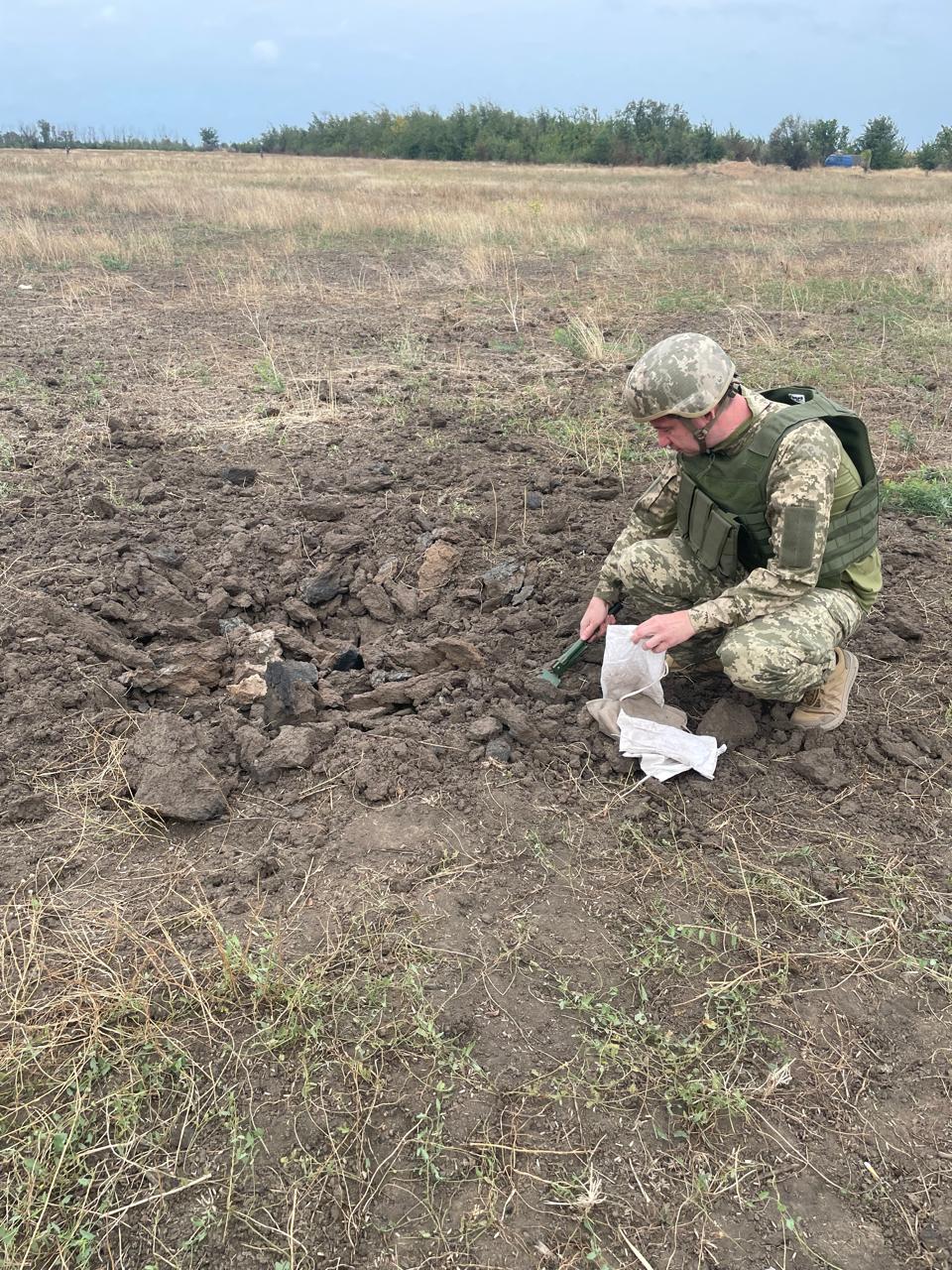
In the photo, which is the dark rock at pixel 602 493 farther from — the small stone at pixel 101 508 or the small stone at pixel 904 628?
the small stone at pixel 101 508

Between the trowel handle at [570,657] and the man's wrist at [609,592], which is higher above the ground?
the man's wrist at [609,592]

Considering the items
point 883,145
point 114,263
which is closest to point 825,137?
point 883,145

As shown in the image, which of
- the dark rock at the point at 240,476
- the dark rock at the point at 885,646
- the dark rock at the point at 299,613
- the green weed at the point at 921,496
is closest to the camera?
the dark rock at the point at 885,646

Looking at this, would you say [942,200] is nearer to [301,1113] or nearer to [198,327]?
[198,327]

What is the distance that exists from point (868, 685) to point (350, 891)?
2137mm

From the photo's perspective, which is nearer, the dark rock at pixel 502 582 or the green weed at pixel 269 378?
the dark rock at pixel 502 582

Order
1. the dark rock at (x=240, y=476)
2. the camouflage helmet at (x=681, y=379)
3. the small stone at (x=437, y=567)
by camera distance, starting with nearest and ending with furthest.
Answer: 1. the camouflage helmet at (x=681, y=379)
2. the small stone at (x=437, y=567)
3. the dark rock at (x=240, y=476)

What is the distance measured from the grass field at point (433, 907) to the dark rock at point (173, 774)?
54 mm

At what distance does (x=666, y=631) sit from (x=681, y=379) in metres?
0.79

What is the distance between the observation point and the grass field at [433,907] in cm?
178

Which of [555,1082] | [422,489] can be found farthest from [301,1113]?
[422,489]

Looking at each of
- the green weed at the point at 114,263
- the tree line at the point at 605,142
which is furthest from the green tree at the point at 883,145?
the green weed at the point at 114,263

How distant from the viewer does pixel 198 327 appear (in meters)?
8.37

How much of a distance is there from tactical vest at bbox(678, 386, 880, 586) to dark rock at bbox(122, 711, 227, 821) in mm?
1916
